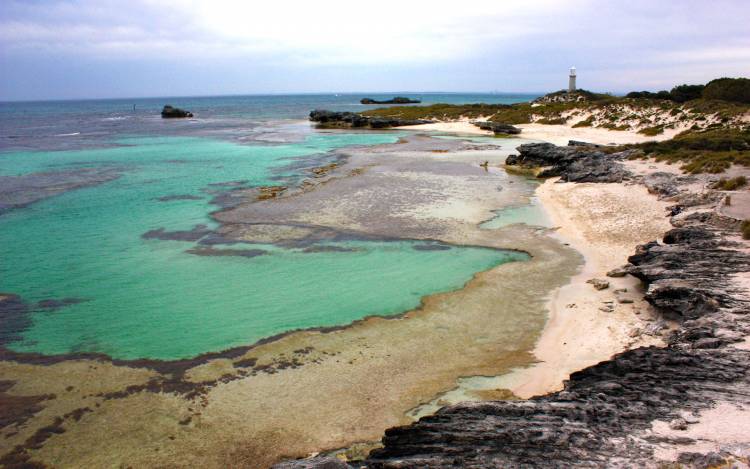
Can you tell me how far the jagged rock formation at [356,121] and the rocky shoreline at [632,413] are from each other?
6294 cm

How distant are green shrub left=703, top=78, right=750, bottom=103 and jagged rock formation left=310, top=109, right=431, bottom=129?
3628 cm

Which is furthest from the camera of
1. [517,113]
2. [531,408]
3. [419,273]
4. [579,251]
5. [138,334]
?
[517,113]

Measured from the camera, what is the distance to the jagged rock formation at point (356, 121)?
7138 centimetres

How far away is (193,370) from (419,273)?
7.58 metres

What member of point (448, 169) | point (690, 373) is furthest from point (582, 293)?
point (448, 169)

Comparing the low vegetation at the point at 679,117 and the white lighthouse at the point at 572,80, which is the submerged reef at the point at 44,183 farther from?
the white lighthouse at the point at 572,80

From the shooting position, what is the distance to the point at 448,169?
34.5 metres

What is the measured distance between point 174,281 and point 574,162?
25440 mm

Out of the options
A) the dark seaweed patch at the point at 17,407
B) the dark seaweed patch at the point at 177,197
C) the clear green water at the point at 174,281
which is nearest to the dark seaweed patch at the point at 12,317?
the clear green water at the point at 174,281

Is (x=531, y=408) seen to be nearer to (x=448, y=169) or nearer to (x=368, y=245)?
(x=368, y=245)

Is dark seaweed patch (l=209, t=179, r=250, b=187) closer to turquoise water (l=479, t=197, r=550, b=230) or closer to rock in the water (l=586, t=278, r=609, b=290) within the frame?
turquoise water (l=479, t=197, r=550, b=230)

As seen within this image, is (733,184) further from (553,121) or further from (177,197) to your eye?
(553,121)

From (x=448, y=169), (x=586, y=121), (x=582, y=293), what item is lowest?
(x=582, y=293)

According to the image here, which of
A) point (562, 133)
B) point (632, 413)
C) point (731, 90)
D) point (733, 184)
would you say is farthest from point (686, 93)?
point (632, 413)
